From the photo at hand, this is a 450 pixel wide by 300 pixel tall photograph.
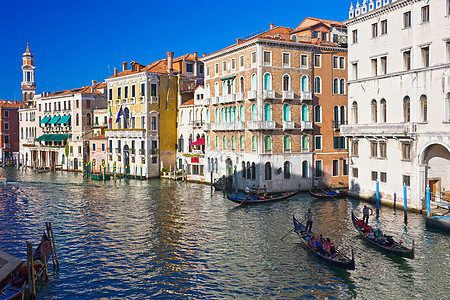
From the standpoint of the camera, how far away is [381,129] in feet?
92.1

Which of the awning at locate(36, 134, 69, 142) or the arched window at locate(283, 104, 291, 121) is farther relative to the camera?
the awning at locate(36, 134, 69, 142)

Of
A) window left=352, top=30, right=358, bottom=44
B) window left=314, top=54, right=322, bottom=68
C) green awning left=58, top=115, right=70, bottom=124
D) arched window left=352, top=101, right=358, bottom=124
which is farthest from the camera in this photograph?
green awning left=58, top=115, right=70, bottom=124

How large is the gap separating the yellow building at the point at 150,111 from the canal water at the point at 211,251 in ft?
46.4

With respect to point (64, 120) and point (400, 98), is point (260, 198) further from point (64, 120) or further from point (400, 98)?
point (64, 120)

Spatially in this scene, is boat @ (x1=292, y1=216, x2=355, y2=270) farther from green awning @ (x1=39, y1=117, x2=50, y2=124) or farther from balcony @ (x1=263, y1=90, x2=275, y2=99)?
green awning @ (x1=39, y1=117, x2=50, y2=124)

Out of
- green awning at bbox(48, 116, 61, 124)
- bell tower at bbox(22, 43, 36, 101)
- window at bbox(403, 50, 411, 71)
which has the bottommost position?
green awning at bbox(48, 116, 61, 124)

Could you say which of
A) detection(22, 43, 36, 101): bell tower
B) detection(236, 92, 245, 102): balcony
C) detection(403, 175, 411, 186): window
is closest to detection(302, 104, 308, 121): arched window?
detection(236, 92, 245, 102): balcony

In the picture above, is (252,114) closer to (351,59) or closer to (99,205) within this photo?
(351,59)

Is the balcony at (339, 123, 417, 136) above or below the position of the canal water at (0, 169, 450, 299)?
above

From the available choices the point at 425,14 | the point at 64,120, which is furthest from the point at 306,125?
the point at 64,120

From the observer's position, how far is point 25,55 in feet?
258

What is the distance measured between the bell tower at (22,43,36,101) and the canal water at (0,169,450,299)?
165ft

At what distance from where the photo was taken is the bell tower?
7838 centimetres

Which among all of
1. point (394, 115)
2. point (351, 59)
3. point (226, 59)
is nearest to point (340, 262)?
point (394, 115)
